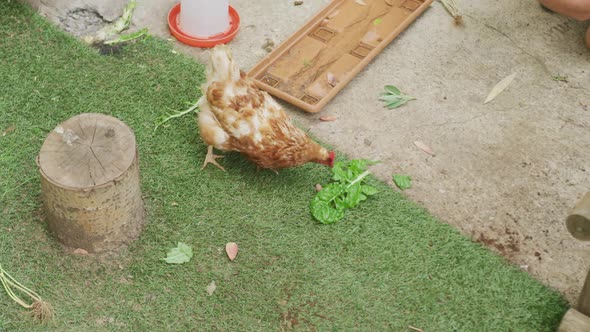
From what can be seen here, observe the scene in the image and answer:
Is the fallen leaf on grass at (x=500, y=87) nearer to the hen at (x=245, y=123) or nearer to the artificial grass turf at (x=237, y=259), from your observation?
the artificial grass turf at (x=237, y=259)

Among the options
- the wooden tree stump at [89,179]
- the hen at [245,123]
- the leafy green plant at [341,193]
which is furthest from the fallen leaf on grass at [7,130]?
the leafy green plant at [341,193]

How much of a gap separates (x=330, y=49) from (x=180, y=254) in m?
2.60

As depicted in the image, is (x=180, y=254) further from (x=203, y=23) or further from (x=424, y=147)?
(x=203, y=23)

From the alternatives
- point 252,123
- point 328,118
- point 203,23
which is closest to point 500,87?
point 328,118

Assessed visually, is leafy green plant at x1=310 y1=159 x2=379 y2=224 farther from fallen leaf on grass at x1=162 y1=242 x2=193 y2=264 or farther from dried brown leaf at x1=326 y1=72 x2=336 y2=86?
dried brown leaf at x1=326 y1=72 x2=336 y2=86

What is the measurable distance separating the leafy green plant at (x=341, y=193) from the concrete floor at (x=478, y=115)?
0.84 feet

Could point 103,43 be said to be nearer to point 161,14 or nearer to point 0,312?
point 161,14

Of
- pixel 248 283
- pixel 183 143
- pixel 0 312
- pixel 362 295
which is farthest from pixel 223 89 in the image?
pixel 0 312

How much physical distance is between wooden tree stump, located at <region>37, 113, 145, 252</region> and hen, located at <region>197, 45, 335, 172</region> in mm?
737

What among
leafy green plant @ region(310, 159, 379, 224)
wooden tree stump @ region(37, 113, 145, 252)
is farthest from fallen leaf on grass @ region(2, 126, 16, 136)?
leafy green plant @ region(310, 159, 379, 224)

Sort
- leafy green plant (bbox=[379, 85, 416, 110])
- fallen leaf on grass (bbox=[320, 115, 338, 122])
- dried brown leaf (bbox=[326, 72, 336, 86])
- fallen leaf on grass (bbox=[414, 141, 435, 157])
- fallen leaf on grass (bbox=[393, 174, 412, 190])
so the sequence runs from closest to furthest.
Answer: fallen leaf on grass (bbox=[393, 174, 412, 190]) → fallen leaf on grass (bbox=[414, 141, 435, 157]) → fallen leaf on grass (bbox=[320, 115, 338, 122]) → leafy green plant (bbox=[379, 85, 416, 110]) → dried brown leaf (bbox=[326, 72, 336, 86])

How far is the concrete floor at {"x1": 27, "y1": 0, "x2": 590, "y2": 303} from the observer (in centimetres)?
471

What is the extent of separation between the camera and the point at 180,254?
4.25m

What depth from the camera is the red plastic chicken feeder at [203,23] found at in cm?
554
